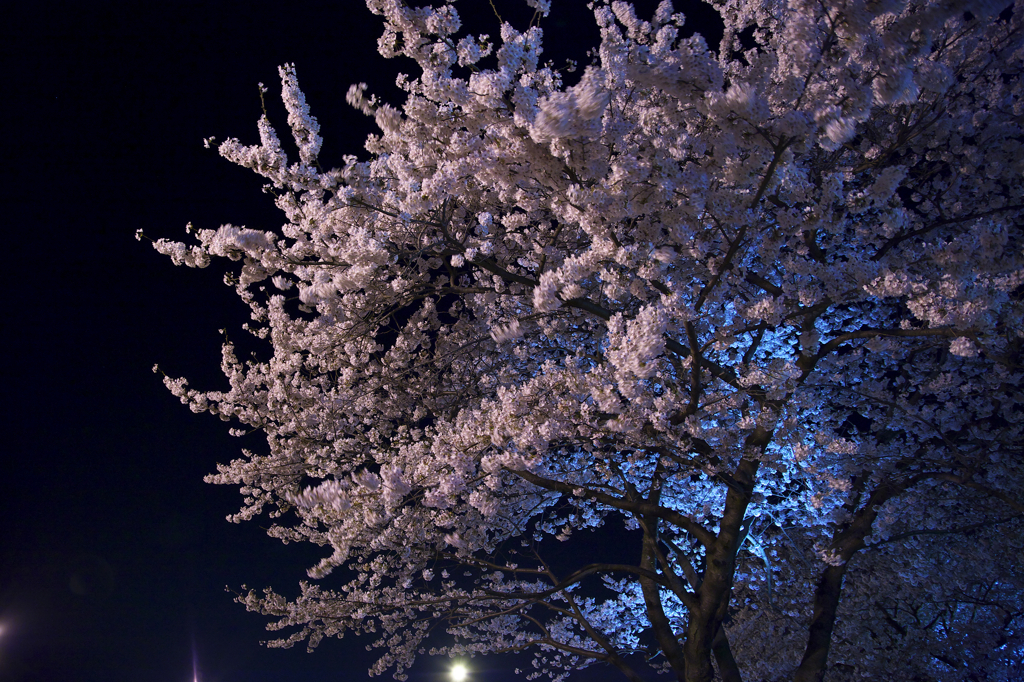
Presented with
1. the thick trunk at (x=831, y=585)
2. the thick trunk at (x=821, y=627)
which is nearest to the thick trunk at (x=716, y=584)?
the thick trunk at (x=831, y=585)

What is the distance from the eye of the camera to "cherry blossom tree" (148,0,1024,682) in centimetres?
430

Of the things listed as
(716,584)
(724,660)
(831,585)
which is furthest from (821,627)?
(716,584)

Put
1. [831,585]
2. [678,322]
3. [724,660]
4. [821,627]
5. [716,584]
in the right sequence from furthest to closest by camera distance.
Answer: [831,585] → [821,627] → [724,660] → [716,584] → [678,322]

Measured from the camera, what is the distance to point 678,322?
206 inches

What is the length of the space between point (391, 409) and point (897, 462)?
704cm

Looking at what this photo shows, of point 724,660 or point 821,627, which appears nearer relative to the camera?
point 724,660

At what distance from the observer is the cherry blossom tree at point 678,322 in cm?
430

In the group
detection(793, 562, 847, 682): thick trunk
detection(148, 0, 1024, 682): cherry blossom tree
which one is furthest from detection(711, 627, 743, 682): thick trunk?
detection(793, 562, 847, 682): thick trunk

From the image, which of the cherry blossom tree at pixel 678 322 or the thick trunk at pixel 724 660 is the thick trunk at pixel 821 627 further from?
the thick trunk at pixel 724 660

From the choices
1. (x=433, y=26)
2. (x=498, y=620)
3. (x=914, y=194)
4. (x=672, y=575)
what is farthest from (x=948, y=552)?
(x=433, y=26)

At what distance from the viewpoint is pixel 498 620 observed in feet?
34.9

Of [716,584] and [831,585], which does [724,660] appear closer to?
[716,584]

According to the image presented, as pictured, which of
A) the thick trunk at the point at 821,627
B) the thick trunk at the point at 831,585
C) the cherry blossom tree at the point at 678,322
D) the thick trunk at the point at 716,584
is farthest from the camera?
the thick trunk at the point at 821,627

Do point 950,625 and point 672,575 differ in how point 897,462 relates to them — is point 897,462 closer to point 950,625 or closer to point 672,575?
point 672,575
